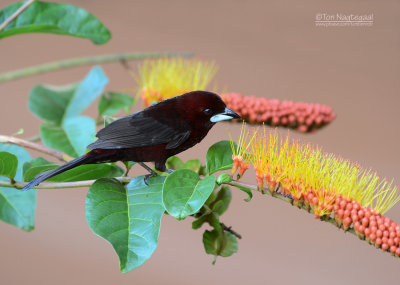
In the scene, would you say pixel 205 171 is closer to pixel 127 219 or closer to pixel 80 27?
pixel 127 219

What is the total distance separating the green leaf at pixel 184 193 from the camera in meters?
0.27

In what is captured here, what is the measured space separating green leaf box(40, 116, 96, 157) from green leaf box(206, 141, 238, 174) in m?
0.12

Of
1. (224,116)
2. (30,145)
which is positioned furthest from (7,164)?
(224,116)

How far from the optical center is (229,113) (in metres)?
0.30

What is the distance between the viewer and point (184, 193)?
277 millimetres

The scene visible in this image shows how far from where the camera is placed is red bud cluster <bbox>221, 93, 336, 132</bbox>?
420 millimetres

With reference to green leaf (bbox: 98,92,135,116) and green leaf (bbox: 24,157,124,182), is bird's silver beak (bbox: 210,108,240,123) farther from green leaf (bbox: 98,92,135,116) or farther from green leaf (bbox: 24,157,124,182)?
green leaf (bbox: 98,92,135,116)

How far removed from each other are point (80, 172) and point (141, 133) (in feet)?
0.16

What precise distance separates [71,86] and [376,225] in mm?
351

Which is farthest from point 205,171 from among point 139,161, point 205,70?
point 205,70

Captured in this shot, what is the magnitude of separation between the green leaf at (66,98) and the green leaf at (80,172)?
165mm

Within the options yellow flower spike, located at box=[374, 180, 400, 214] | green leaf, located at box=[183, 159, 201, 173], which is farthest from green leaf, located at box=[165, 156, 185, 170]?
yellow flower spike, located at box=[374, 180, 400, 214]

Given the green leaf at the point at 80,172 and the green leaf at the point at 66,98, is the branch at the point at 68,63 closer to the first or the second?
the green leaf at the point at 66,98

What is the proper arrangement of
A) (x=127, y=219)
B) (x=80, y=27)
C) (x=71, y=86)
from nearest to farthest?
1. (x=127, y=219)
2. (x=80, y=27)
3. (x=71, y=86)
